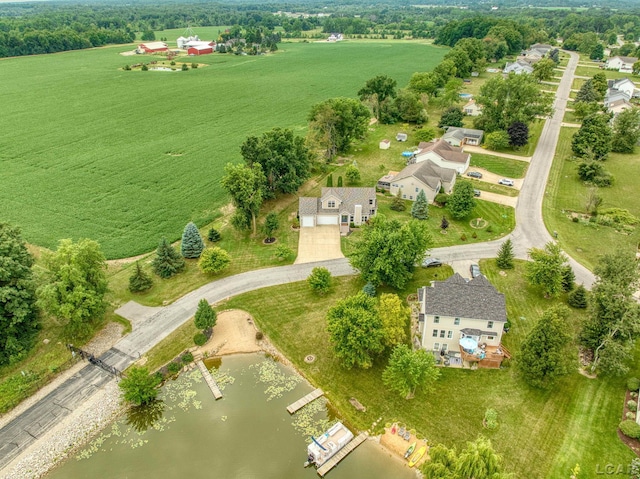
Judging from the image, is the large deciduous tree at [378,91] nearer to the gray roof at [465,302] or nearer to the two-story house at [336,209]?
the two-story house at [336,209]

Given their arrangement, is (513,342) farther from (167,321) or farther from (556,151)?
(556,151)

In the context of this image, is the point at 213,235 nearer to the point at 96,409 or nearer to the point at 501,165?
the point at 96,409

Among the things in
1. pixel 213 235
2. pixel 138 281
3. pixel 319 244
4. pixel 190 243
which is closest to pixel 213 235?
pixel 213 235

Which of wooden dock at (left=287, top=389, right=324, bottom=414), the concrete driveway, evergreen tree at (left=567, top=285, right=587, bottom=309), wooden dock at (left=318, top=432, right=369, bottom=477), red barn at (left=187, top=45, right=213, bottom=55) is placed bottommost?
red barn at (left=187, top=45, right=213, bottom=55)

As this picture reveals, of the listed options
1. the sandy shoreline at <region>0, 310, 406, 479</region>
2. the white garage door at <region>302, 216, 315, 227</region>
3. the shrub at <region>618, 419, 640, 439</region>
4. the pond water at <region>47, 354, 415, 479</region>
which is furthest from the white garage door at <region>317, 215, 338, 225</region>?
the shrub at <region>618, 419, 640, 439</region>

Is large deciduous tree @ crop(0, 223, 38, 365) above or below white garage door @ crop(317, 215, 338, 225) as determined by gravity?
above

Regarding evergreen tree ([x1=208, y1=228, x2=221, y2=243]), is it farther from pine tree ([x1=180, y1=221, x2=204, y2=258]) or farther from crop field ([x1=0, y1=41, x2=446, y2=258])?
crop field ([x1=0, y1=41, x2=446, y2=258])
